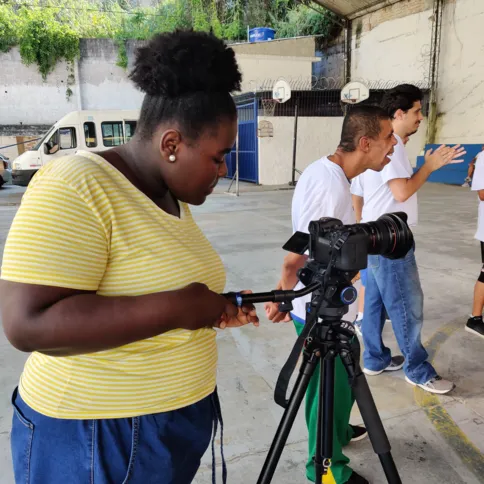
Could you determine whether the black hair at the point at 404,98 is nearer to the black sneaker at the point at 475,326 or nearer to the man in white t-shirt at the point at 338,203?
the man in white t-shirt at the point at 338,203

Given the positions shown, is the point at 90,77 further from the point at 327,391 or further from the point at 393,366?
the point at 327,391

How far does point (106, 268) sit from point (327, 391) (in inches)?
30.3

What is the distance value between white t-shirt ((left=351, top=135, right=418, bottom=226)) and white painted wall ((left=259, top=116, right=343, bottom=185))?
1016 centimetres

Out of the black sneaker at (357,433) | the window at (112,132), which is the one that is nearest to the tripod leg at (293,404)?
the black sneaker at (357,433)

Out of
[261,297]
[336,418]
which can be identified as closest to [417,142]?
[336,418]

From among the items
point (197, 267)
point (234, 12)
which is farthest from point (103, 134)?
point (197, 267)

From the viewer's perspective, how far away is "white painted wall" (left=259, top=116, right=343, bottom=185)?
12.4 metres

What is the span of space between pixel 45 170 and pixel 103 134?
12.4 m

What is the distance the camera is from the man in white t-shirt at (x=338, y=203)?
1.60 metres

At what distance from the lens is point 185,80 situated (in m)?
0.80

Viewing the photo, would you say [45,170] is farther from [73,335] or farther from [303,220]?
[303,220]

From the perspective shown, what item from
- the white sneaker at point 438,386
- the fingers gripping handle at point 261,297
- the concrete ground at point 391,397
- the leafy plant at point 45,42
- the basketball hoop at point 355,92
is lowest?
the concrete ground at point 391,397

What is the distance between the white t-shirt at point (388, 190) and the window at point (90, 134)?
1126cm

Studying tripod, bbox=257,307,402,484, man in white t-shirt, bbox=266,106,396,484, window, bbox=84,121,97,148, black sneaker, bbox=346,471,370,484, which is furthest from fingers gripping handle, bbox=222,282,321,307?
window, bbox=84,121,97,148
